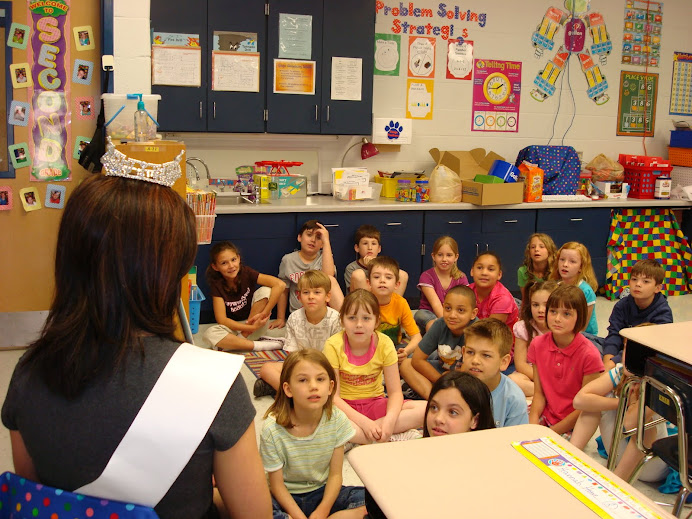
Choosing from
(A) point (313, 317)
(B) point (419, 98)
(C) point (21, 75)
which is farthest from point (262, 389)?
(B) point (419, 98)

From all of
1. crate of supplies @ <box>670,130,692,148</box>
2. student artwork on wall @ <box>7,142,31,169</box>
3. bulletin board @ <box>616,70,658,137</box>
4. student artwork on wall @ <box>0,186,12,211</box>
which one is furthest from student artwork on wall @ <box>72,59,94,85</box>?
crate of supplies @ <box>670,130,692,148</box>

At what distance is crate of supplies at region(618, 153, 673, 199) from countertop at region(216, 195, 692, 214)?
14cm

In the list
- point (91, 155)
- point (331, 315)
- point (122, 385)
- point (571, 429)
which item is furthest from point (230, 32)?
point (122, 385)

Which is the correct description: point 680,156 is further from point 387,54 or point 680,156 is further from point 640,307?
point 640,307

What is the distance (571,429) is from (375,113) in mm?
3178

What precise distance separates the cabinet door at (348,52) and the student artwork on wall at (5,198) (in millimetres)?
2103

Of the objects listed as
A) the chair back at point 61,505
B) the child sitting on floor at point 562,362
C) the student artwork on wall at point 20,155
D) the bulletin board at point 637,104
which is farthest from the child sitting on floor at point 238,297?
the bulletin board at point 637,104

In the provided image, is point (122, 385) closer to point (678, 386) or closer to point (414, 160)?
point (678, 386)

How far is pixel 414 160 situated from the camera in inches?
227

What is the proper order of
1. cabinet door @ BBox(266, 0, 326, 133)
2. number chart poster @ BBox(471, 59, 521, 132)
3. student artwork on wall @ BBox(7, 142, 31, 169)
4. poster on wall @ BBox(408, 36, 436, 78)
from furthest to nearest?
number chart poster @ BBox(471, 59, 521, 132) < poster on wall @ BBox(408, 36, 436, 78) < cabinet door @ BBox(266, 0, 326, 133) < student artwork on wall @ BBox(7, 142, 31, 169)

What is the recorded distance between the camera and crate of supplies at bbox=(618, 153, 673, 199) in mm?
5906

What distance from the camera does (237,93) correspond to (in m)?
4.91

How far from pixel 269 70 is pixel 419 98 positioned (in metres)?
1.30

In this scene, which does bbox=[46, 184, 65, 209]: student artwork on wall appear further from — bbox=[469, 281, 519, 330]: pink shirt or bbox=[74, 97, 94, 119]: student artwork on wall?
bbox=[469, 281, 519, 330]: pink shirt
